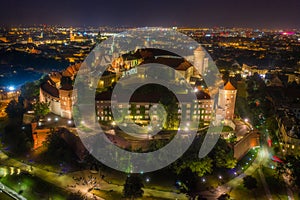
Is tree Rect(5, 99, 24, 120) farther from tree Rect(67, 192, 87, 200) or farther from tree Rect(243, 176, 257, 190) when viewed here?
tree Rect(243, 176, 257, 190)

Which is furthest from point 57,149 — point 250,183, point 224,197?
point 250,183

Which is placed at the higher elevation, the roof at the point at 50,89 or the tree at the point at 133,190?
the roof at the point at 50,89

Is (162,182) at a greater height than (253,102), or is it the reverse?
(253,102)

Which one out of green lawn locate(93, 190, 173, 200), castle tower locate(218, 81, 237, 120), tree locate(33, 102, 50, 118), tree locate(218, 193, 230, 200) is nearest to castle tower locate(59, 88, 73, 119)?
tree locate(33, 102, 50, 118)

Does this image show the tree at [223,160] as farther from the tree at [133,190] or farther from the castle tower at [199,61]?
the castle tower at [199,61]

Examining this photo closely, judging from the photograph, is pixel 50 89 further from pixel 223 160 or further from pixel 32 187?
pixel 223 160

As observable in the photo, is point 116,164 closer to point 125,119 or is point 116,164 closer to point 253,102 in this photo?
point 125,119

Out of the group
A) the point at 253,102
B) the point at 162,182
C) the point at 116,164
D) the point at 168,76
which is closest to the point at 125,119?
the point at 116,164

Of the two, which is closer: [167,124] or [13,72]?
[167,124]

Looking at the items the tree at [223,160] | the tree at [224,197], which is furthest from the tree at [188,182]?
the tree at [223,160]
